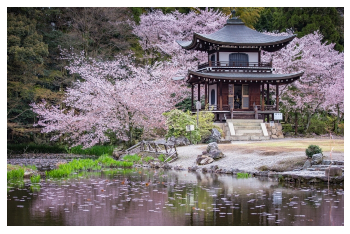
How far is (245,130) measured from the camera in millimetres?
30141

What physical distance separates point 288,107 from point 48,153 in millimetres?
19668

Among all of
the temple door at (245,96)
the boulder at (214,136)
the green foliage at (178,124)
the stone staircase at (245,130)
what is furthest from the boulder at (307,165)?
the temple door at (245,96)

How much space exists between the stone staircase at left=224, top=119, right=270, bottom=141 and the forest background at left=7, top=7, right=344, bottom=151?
14.3ft

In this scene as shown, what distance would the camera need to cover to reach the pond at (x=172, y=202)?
31.0 feet

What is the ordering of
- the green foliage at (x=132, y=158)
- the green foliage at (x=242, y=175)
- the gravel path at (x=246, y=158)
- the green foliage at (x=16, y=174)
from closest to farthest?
the green foliage at (x=16, y=174)
the green foliage at (x=242, y=175)
the gravel path at (x=246, y=158)
the green foliage at (x=132, y=158)

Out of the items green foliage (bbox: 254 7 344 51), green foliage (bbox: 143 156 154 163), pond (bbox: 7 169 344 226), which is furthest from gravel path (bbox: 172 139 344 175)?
green foliage (bbox: 254 7 344 51)

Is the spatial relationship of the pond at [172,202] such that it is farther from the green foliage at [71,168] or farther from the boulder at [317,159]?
the boulder at [317,159]

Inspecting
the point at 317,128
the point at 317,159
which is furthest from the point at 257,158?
the point at 317,128

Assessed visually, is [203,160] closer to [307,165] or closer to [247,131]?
[307,165]

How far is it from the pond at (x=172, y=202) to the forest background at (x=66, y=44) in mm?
15807

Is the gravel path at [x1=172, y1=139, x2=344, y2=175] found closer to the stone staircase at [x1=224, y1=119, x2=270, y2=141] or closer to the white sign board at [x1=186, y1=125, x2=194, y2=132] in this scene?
the white sign board at [x1=186, y1=125, x2=194, y2=132]

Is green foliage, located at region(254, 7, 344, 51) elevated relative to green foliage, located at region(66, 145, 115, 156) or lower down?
elevated

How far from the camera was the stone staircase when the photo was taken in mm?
29438

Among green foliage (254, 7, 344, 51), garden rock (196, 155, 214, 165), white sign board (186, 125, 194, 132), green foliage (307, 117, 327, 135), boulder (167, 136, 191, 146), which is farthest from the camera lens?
green foliage (254, 7, 344, 51)
